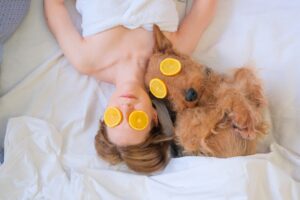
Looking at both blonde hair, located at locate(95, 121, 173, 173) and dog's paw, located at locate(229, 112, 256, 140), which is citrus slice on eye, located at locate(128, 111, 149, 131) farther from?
dog's paw, located at locate(229, 112, 256, 140)

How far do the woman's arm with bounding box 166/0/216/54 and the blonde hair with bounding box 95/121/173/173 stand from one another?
0.30 meters

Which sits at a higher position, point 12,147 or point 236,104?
point 236,104

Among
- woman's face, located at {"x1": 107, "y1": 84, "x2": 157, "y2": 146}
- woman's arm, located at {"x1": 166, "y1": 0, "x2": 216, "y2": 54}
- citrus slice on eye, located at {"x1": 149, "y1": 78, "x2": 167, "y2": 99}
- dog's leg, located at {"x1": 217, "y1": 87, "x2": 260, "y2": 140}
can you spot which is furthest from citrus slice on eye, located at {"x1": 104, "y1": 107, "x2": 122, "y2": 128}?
woman's arm, located at {"x1": 166, "y1": 0, "x2": 216, "y2": 54}

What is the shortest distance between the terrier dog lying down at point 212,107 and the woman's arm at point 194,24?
132mm

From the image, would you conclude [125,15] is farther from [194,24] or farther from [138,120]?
[138,120]

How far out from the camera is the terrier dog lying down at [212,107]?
2.75 feet

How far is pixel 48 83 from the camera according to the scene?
1093 millimetres

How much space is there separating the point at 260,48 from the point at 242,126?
0.40m

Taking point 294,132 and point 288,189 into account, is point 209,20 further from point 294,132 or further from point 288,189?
point 288,189

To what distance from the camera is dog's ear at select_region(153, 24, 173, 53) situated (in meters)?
1.02

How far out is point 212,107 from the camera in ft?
2.88

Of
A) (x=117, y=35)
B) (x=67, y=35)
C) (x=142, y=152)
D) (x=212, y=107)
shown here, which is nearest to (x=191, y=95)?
(x=212, y=107)

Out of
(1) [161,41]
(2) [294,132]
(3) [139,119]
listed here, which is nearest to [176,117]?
(3) [139,119]

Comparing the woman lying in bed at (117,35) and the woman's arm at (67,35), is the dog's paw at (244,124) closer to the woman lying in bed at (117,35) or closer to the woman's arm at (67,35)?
the woman lying in bed at (117,35)
